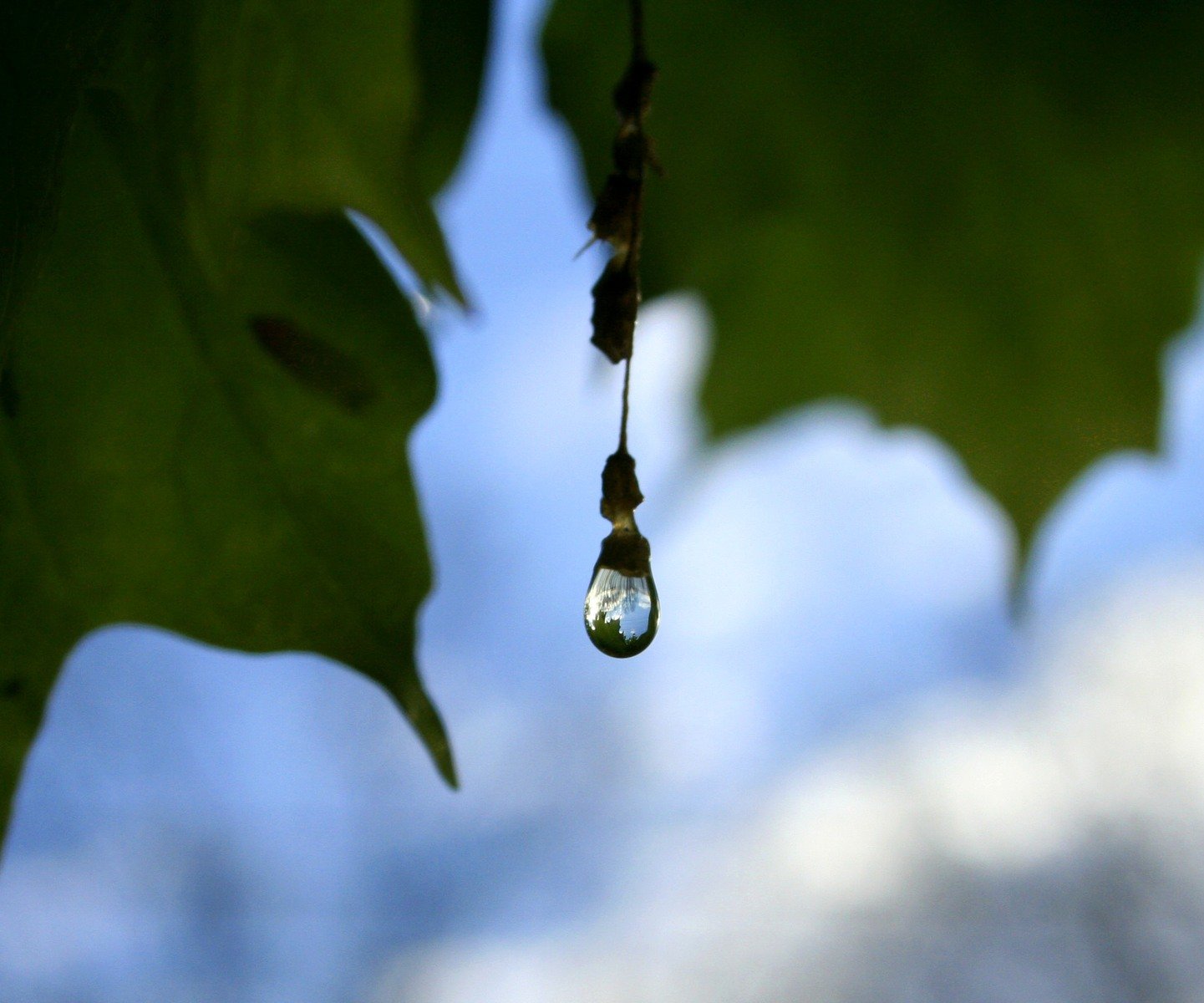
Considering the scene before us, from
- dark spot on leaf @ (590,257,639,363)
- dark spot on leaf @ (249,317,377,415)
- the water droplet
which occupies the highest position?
dark spot on leaf @ (590,257,639,363)

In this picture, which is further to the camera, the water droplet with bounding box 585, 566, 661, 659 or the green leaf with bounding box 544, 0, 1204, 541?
the green leaf with bounding box 544, 0, 1204, 541

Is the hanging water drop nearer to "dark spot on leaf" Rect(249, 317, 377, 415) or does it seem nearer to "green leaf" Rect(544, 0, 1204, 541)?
"dark spot on leaf" Rect(249, 317, 377, 415)

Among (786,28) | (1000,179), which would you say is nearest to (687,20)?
(786,28)

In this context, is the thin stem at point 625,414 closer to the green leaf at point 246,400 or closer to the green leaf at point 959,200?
the green leaf at point 246,400

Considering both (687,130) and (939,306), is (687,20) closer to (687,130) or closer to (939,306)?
(687,130)

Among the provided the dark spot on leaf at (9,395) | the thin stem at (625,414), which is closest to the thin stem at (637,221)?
the thin stem at (625,414)

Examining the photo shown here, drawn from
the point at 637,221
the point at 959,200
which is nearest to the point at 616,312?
the point at 637,221

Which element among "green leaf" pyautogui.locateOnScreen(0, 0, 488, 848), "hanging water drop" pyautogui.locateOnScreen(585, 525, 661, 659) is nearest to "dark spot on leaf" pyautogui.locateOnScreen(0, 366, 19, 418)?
"green leaf" pyautogui.locateOnScreen(0, 0, 488, 848)
